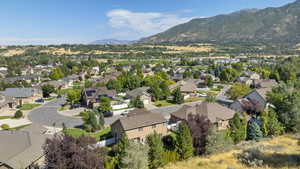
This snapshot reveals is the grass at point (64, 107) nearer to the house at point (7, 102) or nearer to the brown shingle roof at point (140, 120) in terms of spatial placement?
the house at point (7, 102)

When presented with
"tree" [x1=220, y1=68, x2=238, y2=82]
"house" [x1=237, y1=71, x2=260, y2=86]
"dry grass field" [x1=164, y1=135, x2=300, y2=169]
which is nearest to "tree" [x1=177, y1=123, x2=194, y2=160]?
"dry grass field" [x1=164, y1=135, x2=300, y2=169]

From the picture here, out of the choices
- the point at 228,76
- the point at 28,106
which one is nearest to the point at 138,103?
the point at 28,106

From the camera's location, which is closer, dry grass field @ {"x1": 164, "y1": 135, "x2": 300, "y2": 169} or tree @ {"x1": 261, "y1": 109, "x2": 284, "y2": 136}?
dry grass field @ {"x1": 164, "y1": 135, "x2": 300, "y2": 169}

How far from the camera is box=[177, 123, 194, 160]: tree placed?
2329cm

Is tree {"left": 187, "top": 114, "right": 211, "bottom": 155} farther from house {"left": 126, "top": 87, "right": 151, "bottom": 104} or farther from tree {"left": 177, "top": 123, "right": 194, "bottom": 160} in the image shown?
house {"left": 126, "top": 87, "right": 151, "bottom": 104}

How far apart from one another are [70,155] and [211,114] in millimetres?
23254

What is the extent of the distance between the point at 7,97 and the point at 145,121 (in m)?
43.7

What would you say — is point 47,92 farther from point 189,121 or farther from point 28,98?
point 189,121

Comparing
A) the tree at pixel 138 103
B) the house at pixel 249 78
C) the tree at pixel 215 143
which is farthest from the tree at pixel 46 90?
the house at pixel 249 78

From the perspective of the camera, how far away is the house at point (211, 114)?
33.7m

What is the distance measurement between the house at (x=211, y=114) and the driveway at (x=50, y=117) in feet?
61.7

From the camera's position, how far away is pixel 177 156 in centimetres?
2317

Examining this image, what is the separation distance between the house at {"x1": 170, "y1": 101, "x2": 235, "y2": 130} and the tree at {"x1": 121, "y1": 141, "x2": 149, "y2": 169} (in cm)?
1504

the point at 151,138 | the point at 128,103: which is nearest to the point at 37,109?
the point at 128,103
